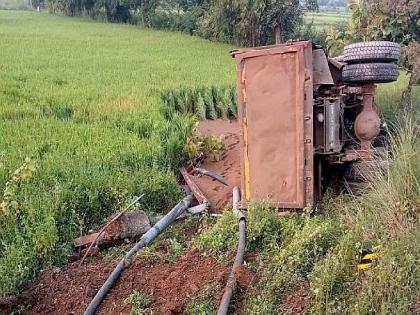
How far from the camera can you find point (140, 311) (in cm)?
379

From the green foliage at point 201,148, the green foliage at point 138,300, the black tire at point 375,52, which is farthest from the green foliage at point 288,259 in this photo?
the green foliage at point 201,148

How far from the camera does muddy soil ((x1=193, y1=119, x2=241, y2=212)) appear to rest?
6.08m

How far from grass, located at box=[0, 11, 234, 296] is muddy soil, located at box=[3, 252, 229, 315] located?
26 centimetres

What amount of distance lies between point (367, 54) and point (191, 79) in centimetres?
819

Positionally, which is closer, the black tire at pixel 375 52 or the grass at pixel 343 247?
the grass at pixel 343 247

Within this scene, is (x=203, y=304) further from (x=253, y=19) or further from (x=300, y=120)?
(x=253, y=19)

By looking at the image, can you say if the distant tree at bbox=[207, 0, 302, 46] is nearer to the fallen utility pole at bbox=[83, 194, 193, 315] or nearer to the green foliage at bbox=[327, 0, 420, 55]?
the green foliage at bbox=[327, 0, 420, 55]

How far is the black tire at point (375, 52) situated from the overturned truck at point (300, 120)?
0.03ft

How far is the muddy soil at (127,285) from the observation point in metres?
3.94

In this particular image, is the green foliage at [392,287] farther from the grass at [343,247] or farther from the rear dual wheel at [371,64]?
the rear dual wheel at [371,64]

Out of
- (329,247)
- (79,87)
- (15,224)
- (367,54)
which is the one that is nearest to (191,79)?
(79,87)

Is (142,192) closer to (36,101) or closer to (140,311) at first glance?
(140,311)

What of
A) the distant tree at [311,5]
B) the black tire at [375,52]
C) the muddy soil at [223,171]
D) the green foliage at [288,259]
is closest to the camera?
the green foliage at [288,259]

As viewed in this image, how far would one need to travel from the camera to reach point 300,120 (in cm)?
502
